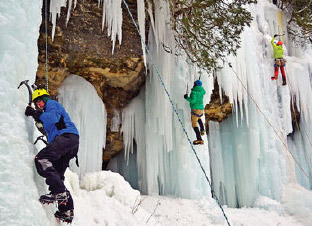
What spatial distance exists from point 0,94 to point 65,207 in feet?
3.40

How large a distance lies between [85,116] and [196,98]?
250cm

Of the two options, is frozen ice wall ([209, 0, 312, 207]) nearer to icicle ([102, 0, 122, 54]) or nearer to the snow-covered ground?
the snow-covered ground

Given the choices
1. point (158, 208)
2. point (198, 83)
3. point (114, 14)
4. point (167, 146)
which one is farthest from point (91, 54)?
point (158, 208)

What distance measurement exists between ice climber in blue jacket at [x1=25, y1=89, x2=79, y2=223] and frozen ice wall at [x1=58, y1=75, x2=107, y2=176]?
148 inches

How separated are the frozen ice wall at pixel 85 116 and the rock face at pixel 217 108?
135 inches

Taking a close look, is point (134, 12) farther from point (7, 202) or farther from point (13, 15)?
point (7, 202)

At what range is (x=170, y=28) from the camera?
21.0 ft

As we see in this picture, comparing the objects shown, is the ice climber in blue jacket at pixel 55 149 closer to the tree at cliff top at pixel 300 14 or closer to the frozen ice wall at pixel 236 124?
the frozen ice wall at pixel 236 124

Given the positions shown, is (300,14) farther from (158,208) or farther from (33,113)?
(33,113)

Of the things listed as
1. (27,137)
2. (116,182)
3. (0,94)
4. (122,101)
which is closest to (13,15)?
(0,94)

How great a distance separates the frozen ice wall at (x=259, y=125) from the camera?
8.40 meters

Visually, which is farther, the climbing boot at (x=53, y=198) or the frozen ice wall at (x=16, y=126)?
the climbing boot at (x=53, y=198)

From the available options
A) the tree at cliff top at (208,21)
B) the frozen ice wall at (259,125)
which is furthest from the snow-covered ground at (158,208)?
the tree at cliff top at (208,21)

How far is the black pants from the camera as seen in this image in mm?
2301
